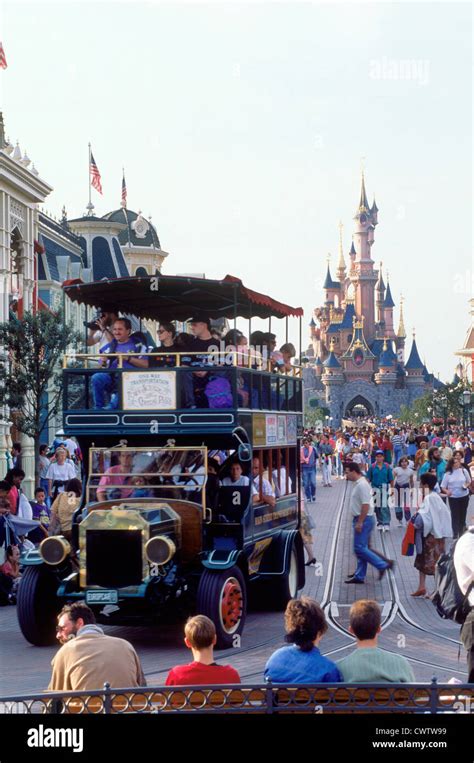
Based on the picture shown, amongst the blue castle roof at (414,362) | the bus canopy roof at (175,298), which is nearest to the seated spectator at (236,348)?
the bus canopy roof at (175,298)

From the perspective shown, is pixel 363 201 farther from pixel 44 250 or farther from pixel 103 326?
pixel 103 326

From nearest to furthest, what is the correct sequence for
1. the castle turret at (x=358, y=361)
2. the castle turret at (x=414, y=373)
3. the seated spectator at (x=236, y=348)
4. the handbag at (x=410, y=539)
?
the seated spectator at (x=236, y=348), the handbag at (x=410, y=539), the castle turret at (x=358, y=361), the castle turret at (x=414, y=373)

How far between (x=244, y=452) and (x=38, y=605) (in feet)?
8.51

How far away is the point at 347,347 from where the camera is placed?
184 metres

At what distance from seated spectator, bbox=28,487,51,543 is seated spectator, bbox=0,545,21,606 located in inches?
37.1

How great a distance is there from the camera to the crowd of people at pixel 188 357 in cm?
1270

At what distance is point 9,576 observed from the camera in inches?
589

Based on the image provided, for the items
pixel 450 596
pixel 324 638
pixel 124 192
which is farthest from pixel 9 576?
pixel 124 192

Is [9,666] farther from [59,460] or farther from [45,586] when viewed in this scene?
[59,460]

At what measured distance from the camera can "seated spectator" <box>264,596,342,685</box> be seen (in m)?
6.59

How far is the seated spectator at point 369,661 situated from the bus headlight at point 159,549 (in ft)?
15.5

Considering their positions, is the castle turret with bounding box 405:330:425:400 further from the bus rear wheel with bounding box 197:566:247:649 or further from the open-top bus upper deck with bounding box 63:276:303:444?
the bus rear wheel with bounding box 197:566:247:649

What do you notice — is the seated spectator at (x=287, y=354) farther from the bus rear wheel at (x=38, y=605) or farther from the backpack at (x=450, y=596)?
the backpack at (x=450, y=596)
